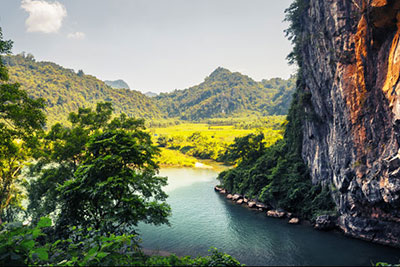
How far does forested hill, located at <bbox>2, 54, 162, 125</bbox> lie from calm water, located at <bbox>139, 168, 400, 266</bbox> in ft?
385

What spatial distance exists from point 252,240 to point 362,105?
1271cm

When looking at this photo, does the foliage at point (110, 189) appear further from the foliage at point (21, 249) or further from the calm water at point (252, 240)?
the calm water at point (252, 240)

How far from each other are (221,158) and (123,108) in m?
143

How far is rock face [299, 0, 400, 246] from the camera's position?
1329 cm

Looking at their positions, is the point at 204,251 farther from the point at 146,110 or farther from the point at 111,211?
the point at 146,110

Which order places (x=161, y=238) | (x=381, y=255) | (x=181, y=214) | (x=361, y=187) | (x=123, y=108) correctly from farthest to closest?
(x=123, y=108)
(x=181, y=214)
(x=161, y=238)
(x=361, y=187)
(x=381, y=255)

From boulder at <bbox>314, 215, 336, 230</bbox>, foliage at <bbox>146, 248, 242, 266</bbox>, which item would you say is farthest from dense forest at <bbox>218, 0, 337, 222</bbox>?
foliage at <bbox>146, 248, 242, 266</bbox>

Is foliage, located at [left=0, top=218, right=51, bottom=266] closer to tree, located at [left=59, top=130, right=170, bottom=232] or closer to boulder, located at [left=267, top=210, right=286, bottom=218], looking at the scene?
tree, located at [left=59, top=130, right=170, bottom=232]

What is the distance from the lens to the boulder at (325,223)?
19.5m

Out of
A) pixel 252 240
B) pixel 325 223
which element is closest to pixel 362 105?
pixel 325 223

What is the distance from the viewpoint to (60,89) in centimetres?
15238

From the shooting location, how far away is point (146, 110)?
652ft

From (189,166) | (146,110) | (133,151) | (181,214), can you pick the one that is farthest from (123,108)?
(133,151)

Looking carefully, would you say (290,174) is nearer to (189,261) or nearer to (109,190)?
(109,190)
